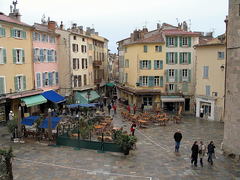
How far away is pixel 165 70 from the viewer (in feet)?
131

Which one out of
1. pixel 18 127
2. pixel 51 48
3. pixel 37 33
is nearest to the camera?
pixel 18 127

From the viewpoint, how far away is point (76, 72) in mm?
40312

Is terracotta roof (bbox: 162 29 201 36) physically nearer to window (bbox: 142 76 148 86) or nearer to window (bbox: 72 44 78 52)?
window (bbox: 142 76 148 86)

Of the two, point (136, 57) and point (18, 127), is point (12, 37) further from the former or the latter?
point (136, 57)

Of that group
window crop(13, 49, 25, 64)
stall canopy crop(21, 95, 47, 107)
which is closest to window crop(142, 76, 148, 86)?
stall canopy crop(21, 95, 47, 107)

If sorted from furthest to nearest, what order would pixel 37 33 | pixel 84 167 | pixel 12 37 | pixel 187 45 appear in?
pixel 187 45, pixel 37 33, pixel 12 37, pixel 84 167

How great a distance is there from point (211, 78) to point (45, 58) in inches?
822

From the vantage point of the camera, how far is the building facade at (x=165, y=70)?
130 ft

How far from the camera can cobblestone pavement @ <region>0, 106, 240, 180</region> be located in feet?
48.2

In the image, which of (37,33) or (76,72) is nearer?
(37,33)

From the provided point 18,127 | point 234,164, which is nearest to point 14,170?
point 18,127

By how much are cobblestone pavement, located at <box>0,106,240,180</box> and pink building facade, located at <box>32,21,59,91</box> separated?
39.6 feet

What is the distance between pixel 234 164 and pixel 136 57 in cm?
2543

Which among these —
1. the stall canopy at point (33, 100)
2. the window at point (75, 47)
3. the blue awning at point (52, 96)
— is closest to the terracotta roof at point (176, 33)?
the window at point (75, 47)
